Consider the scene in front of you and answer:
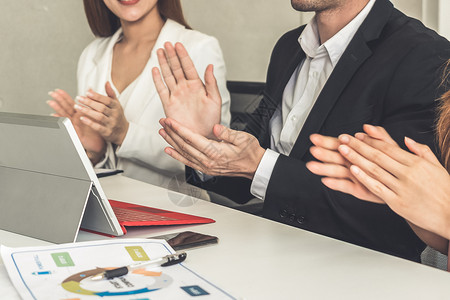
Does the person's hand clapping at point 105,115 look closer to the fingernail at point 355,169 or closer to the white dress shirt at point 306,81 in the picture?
the white dress shirt at point 306,81

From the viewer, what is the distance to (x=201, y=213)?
3.25 feet

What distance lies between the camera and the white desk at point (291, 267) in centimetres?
62

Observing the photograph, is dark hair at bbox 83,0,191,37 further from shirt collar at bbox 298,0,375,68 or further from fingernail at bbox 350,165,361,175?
fingernail at bbox 350,165,361,175

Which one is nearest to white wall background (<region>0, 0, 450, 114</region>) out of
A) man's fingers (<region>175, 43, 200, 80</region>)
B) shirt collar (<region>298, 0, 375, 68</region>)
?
shirt collar (<region>298, 0, 375, 68</region>)

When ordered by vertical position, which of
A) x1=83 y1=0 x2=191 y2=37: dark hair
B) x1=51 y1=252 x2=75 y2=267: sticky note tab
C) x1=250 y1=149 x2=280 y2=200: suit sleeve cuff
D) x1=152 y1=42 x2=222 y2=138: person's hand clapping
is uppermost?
x1=83 y1=0 x2=191 y2=37: dark hair

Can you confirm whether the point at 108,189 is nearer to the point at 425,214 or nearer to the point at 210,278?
the point at 210,278

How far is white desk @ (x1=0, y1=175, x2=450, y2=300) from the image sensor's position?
618mm

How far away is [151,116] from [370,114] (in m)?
→ 0.82

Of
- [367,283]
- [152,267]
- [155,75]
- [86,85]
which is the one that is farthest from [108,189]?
[86,85]

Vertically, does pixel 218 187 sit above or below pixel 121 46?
below

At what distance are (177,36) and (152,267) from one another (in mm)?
1354

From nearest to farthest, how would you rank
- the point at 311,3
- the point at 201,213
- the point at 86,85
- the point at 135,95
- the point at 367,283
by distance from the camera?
the point at 367,283 → the point at 201,213 → the point at 311,3 → the point at 135,95 → the point at 86,85

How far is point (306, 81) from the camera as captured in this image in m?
1.43

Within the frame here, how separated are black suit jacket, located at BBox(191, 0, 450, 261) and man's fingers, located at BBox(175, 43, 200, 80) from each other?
26 centimetres
